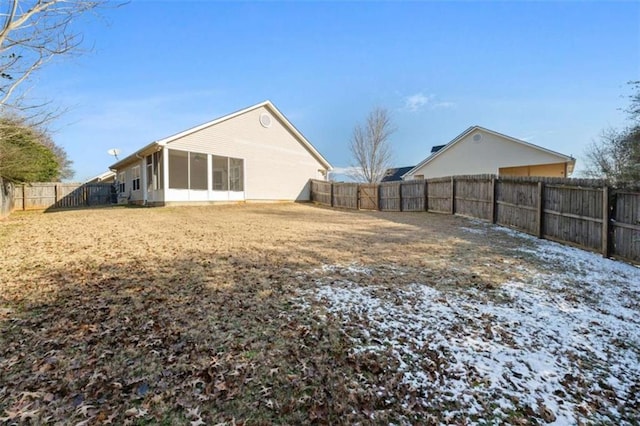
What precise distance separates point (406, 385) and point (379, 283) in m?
2.03

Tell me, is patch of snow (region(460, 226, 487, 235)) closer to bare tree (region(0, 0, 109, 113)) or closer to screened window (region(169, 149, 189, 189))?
bare tree (region(0, 0, 109, 113))

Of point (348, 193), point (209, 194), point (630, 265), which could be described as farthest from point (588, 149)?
point (209, 194)

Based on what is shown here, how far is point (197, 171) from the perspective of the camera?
1529 cm

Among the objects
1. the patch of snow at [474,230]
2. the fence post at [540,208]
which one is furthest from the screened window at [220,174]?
the fence post at [540,208]

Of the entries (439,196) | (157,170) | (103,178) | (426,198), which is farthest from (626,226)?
(103,178)

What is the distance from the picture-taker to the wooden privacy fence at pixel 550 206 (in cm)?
611

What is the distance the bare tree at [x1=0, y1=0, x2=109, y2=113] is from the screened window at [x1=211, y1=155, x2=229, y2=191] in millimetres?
9716

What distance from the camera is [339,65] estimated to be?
2083 centimetres

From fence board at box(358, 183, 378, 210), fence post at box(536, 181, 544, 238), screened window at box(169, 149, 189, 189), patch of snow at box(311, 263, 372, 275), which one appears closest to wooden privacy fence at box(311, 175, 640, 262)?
fence post at box(536, 181, 544, 238)

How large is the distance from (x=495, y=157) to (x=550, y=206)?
13.9 metres

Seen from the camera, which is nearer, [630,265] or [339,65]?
[630,265]

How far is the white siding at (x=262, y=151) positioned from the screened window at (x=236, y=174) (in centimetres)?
24

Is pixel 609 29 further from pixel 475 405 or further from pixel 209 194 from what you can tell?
pixel 209 194

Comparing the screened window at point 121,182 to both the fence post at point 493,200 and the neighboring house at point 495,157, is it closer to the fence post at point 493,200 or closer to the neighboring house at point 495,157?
the fence post at point 493,200
